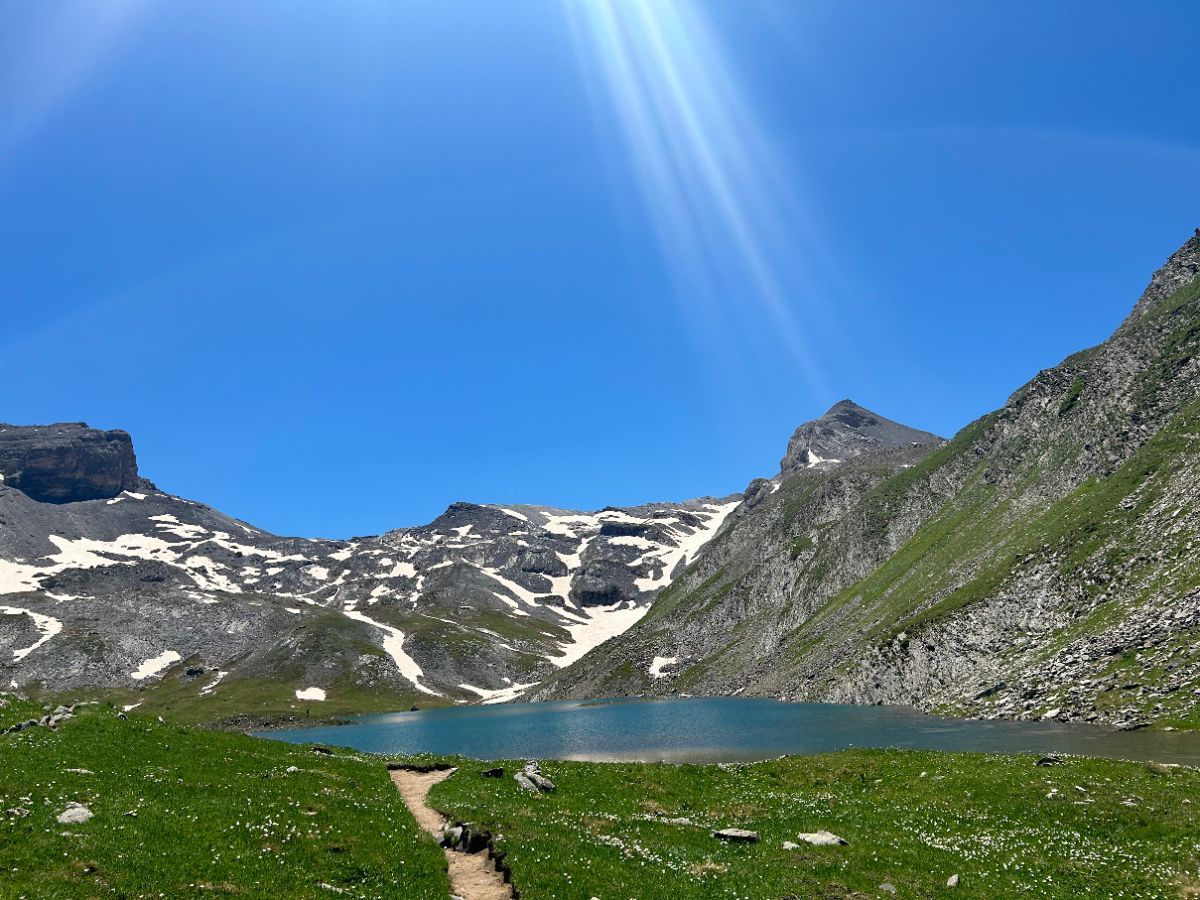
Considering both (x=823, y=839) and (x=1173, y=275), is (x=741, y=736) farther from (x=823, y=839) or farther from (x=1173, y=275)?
(x=1173, y=275)

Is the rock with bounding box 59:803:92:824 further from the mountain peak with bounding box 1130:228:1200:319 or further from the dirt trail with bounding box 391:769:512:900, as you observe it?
the mountain peak with bounding box 1130:228:1200:319

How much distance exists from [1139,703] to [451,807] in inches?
2494

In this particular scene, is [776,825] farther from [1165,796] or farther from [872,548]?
[872,548]

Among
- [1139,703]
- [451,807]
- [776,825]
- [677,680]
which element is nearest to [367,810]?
[451,807]

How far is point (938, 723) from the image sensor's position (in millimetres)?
76438

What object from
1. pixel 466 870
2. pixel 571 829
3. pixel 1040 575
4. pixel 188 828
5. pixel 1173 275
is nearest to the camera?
pixel 188 828

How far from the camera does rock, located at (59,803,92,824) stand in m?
18.5

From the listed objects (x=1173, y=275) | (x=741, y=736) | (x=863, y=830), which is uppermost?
(x=1173, y=275)

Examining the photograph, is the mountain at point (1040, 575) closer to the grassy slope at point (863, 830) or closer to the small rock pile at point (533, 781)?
the grassy slope at point (863, 830)

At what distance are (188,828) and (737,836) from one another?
59.4 ft

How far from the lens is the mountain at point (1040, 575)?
70.2 m

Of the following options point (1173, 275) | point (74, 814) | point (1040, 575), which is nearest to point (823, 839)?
point (74, 814)

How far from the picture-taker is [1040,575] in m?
101

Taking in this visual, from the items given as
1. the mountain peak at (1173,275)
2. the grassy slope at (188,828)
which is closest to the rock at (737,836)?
the grassy slope at (188,828)
